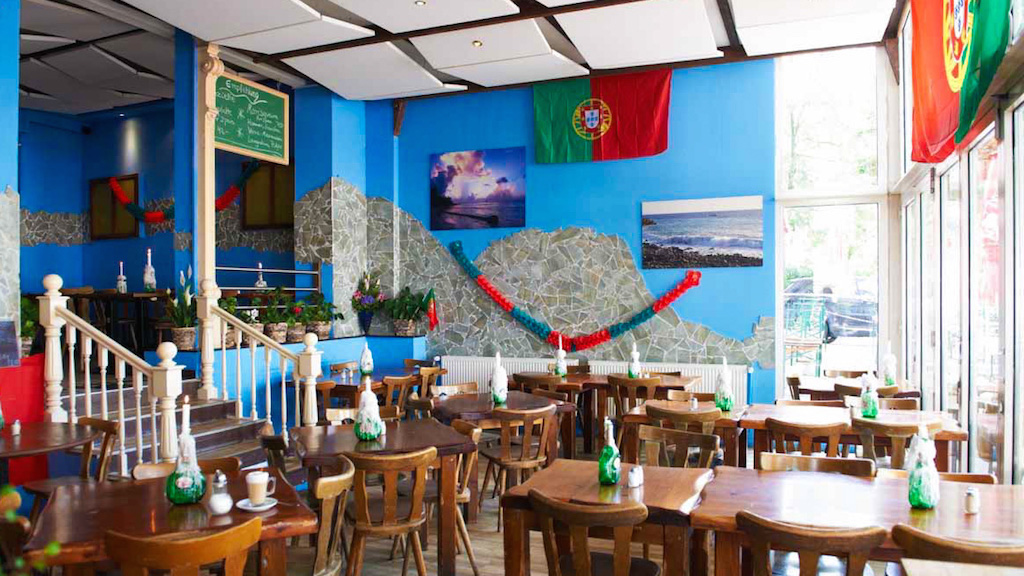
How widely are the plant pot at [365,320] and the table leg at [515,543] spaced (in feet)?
20.6

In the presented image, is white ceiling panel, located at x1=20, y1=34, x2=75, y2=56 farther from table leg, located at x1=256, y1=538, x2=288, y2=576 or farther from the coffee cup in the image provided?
table leg, located at x1=256, y1=538, x2=288, y2=576

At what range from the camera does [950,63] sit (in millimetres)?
4043

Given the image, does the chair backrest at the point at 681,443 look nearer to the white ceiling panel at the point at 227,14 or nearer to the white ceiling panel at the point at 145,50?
the white ceiling panel at the point at 227,14

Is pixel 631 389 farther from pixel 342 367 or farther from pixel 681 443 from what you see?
pixel 342 367

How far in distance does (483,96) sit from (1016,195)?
6075 millimetres

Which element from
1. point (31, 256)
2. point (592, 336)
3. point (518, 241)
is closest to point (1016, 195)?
point (592, 336)

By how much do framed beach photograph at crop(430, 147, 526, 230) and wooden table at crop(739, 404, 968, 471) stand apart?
Answer: 4.35 m

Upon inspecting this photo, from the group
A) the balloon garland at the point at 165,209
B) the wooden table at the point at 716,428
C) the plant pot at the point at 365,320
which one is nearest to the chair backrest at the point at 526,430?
the wooden table at the point at 716,428

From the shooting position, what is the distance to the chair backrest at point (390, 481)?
11.3ft

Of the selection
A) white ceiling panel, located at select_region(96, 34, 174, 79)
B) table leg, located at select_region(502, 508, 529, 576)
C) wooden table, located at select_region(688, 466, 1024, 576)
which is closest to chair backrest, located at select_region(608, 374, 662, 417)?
wooden table, located at select_region(688, 466, 1024, 576)

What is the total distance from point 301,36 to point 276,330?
2793 millimetres

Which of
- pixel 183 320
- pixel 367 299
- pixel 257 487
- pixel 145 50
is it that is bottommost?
pixel 257 487

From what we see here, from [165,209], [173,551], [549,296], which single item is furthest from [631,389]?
[165,209]

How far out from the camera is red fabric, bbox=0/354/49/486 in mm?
5141
